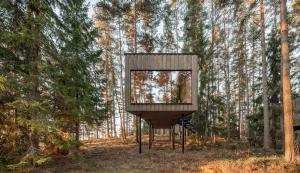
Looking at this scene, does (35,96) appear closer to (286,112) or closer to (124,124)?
(286,112)

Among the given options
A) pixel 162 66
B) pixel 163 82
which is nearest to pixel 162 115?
pixel 163 82

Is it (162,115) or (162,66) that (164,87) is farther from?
(162,115)

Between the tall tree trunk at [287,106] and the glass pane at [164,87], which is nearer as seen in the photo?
the tall tree trunk at [287,106]

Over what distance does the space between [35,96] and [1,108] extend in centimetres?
141

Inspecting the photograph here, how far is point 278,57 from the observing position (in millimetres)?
21484

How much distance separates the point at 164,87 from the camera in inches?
531

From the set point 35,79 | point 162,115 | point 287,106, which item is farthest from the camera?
point 162,115

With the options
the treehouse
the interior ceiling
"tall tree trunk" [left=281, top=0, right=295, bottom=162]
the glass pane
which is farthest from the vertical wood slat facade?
"tall tree trunk" [left=281, top=0, right=295, bottom=162]

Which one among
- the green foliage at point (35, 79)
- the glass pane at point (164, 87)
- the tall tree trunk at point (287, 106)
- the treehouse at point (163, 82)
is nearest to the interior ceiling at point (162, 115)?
the treehouse at point (163, 82)

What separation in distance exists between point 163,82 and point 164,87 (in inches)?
9.8

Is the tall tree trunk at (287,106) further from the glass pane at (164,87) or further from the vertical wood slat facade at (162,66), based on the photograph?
the glass pane at (164,87)

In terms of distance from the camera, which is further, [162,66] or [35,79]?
[162,66]

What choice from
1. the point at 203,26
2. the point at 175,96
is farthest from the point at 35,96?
the point at 203,26

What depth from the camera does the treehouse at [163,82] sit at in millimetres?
13422
